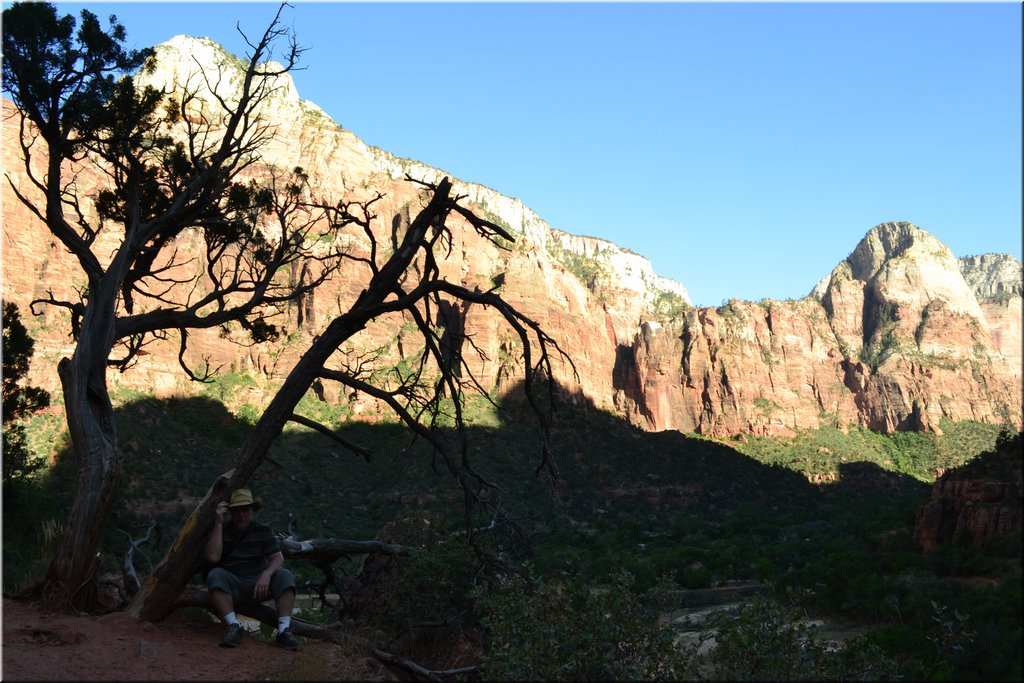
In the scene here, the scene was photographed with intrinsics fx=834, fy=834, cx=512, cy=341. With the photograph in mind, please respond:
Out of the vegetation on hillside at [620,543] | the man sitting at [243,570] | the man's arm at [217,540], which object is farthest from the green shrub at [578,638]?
the man's arm at [217,540]

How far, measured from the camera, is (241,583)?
8188 mm

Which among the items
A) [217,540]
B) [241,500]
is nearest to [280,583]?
[217,540]

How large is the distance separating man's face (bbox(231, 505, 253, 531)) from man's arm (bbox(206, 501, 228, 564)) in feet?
0.35

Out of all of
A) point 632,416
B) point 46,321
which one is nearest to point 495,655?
point 46,321

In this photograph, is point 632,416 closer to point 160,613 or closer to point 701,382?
point 701,382

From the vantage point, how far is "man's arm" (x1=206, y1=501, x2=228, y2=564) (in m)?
8.19

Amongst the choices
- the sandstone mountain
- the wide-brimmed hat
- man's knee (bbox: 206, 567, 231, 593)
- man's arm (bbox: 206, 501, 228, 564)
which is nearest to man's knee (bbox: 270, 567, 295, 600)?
man's arm (bbox: 206, 501, 228, 564)

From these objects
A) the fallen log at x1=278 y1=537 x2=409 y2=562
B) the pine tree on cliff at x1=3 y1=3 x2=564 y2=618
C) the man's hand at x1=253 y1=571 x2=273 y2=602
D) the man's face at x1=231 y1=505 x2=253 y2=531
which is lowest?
the man's hand at x1=253 y1=571 x2=273 y2=602

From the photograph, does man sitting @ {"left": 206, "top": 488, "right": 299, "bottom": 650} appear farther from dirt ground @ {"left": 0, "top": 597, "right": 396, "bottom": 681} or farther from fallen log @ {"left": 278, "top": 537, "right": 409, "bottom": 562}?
fallen log @ {"left": 278, "top": 537, "right": 409, "bottom": 562}

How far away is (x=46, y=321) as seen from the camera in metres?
55.2

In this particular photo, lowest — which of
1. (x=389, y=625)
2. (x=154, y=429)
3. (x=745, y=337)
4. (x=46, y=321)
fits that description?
(x=389, y=625)

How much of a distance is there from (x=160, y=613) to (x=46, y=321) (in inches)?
Answer: 2143

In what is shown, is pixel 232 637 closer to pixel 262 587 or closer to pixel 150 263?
pixel 262 587

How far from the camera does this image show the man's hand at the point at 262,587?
8008 mm
